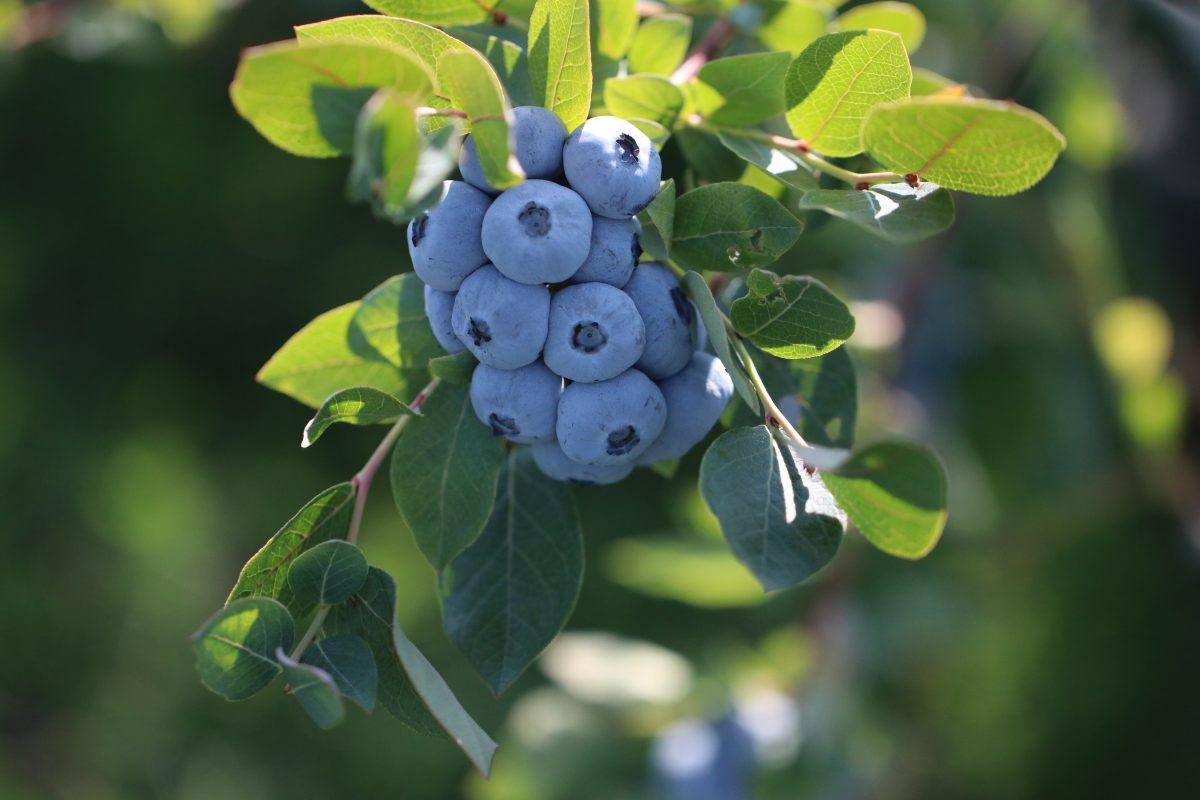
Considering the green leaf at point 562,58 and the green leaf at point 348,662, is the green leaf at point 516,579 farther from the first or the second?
the green leaf at point 562,58

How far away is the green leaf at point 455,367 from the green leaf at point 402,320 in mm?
66

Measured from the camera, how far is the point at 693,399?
73 centimetres

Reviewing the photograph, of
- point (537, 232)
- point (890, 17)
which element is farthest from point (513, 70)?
point (890, 17)

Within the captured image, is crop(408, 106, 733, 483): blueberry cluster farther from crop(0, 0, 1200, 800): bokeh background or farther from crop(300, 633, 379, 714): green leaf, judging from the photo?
crop(0, 0, 1200, 800): bokeh background

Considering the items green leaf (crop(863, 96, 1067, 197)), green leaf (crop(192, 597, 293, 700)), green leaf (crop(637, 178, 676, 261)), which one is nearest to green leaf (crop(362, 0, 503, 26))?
green leaf (crop(637, 178, 676, 261))

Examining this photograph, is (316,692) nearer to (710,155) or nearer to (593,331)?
(593,331)

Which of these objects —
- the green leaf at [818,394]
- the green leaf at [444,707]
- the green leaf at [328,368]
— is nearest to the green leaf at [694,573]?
the green leaf at [818,394]

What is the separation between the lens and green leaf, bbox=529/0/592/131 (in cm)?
67

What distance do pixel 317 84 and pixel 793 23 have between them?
58cm

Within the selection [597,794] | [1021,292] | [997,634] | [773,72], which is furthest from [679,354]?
[997,634]

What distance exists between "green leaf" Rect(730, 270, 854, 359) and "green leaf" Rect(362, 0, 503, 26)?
0.32 metres

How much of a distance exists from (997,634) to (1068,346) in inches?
35.1

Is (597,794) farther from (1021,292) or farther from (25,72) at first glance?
(25,72)

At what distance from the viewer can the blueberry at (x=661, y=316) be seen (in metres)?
0.69
